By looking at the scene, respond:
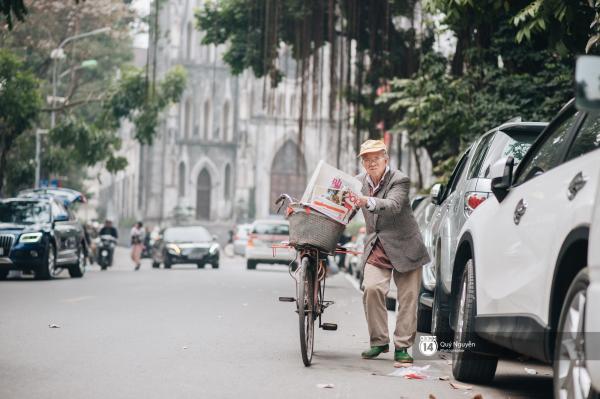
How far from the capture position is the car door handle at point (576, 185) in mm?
5110


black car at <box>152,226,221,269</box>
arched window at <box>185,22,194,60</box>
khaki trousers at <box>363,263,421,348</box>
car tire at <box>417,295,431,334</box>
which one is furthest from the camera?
arched window at <box>185,22,194,60</box>

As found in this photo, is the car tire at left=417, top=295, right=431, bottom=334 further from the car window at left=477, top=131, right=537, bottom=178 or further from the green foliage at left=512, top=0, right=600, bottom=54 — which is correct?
the green foliage at left=512, top=0, right=600, bottom=54

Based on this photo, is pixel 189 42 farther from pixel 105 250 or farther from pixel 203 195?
pixel 105 250

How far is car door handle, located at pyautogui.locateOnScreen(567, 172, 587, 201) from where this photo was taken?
5.11m

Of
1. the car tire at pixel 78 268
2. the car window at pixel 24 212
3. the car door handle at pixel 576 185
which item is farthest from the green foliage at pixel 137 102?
the car door handle at pixel 576 185

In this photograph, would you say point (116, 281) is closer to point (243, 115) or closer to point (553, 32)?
point (553, 32)

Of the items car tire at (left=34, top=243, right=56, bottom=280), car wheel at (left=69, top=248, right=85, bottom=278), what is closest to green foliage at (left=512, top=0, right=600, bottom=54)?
car tire at (left=34, top=243, right=56, bottom=280)

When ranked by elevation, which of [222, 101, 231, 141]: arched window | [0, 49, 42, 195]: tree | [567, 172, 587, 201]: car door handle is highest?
[222, 101, 231, 141]: arched window

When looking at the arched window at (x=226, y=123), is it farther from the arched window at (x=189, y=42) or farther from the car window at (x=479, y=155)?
the car window at (x=479, y=155)

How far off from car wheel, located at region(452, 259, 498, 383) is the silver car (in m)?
1.67

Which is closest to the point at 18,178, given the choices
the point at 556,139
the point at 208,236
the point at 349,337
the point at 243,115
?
the point at 208,236

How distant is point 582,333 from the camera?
4824 mm

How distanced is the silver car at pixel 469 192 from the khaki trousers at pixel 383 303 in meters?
0.44

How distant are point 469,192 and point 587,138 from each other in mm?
4062
